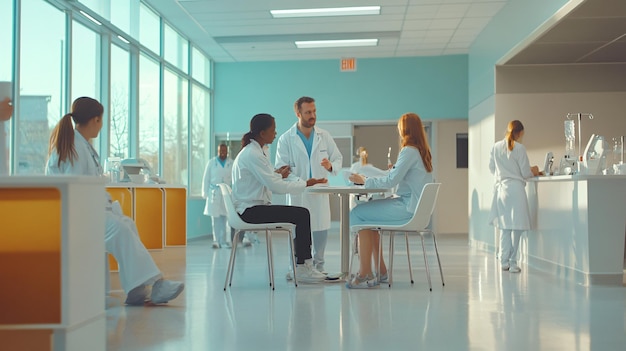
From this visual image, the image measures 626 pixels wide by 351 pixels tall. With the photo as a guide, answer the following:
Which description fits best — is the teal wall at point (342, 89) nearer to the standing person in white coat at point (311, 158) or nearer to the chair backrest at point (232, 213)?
the standing person in white coat at point (311, 158)

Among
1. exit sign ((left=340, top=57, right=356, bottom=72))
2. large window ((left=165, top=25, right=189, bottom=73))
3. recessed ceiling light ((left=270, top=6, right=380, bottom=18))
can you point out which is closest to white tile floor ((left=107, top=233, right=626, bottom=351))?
recessed ceiling light ((left=270, top=6, right=380, bottom=18))

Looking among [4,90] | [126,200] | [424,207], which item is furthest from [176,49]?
[4,90]

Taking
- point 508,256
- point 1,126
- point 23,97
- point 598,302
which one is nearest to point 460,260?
point 508,256

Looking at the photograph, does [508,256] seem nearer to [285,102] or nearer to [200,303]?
[200,303]

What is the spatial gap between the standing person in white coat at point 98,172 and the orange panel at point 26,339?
1935mm

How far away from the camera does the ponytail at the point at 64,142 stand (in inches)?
182

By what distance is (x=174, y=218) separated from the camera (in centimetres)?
761

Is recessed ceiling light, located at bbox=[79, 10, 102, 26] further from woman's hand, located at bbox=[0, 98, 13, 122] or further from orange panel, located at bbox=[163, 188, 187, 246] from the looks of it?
woman's hand, located at bbox=[0, 98, 13, 122]

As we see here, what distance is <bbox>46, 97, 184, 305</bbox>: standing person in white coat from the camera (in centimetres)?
464

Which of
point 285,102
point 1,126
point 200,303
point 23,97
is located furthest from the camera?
point 285,102

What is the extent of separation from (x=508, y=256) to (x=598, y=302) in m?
2.45

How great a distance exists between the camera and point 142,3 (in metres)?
10.4

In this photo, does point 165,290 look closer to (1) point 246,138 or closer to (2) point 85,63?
(1) point 246,138

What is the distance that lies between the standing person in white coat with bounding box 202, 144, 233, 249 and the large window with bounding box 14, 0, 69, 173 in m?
3.67
